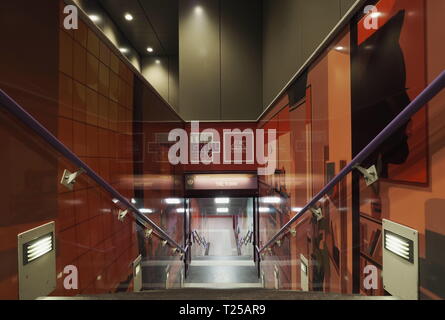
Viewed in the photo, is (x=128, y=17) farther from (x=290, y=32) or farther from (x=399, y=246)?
(x=399, y=246)

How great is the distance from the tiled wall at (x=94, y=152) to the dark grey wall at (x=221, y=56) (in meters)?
4.12

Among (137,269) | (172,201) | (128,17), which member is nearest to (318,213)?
(137,269)

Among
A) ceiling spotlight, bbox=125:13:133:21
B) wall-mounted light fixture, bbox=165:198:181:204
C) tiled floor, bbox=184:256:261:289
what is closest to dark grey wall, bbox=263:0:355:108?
wall-mounted light fixture, bbox=165:198:181:204

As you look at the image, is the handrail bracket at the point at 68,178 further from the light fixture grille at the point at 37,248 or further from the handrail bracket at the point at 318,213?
the handrail bracket at the point at 318,213

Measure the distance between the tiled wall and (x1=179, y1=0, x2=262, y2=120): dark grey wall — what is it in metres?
4.12

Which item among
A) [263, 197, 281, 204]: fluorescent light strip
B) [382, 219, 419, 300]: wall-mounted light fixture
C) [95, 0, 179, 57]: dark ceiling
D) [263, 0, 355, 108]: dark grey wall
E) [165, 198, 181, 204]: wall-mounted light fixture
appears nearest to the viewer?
[382, 219, 419, 300]: wall-mounted light fixture

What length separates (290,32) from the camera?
399 cm

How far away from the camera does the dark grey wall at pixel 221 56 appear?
6.51 meters

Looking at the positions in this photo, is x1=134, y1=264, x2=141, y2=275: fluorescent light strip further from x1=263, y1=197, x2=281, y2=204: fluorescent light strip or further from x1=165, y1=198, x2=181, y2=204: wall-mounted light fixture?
x1=263, y1=197, x2=281, y2=204: fluorescent light strip

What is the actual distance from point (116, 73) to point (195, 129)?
4.00 m

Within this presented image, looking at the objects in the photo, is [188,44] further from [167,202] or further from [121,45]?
[167,202]

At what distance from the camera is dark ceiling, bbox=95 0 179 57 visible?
6.02m

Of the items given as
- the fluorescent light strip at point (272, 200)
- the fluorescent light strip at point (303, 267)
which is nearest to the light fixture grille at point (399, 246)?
the fluorescent light strip at point (303, 267)

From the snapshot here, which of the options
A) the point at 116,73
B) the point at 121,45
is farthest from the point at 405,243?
the point at 121,45
